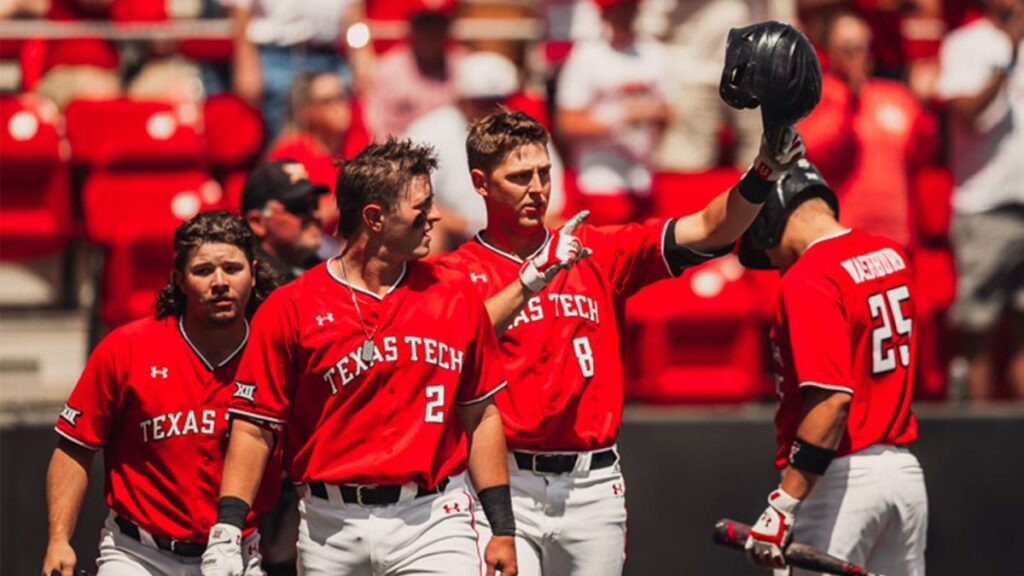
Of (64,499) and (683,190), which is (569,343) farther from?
(683,190)

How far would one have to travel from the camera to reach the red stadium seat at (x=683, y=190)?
10078 millimetres

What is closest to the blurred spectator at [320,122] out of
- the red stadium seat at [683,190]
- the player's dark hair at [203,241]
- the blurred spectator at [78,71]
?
the blurred spectator at [78,71]

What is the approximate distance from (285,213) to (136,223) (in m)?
2.76

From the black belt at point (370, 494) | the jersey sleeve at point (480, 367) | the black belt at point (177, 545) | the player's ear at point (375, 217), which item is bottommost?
the black belt at point (177, 545)

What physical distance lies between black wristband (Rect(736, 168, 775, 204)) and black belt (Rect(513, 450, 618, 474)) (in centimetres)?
100

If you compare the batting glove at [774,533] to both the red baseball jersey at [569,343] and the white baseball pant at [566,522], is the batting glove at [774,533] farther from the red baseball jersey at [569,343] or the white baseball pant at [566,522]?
the red baseball jersey at [569,343]

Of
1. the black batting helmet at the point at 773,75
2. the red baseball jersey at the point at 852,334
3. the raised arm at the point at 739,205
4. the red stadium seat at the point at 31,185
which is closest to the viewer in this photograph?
the black batting helmet at the point at 773,75

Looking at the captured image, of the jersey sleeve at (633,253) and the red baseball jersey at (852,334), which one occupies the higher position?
the jersey sleeve at (633,253)

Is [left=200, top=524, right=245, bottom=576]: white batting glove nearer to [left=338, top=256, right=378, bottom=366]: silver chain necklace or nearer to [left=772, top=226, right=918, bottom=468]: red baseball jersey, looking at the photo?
[left=338, top=256, right=378, bottom=366]: silver chain necklace

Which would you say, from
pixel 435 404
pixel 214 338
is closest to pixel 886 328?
pixel 435 404

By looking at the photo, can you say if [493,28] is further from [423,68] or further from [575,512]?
[575,512]

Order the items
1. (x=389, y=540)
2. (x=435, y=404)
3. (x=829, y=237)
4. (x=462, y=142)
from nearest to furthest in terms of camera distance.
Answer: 1. (x=389, y=540)
2. (x=435, y=404)
3. (x=829, y=237)
4. (x=462, y=142)

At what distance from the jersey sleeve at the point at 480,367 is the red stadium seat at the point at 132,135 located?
4.57 metres

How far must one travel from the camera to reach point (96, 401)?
6289 millimetres
